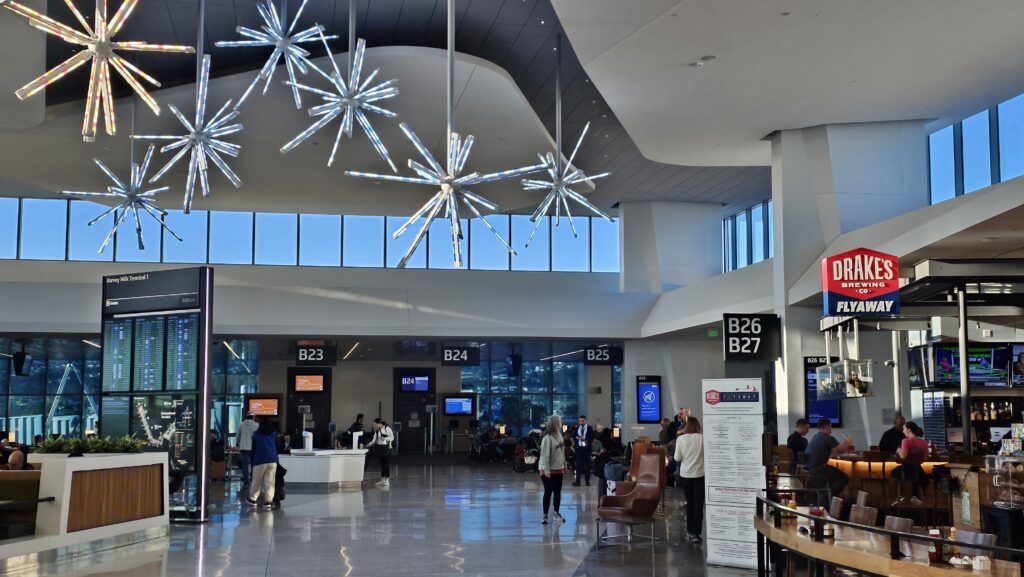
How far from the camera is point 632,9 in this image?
1132 cm

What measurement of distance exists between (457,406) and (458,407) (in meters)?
0.06

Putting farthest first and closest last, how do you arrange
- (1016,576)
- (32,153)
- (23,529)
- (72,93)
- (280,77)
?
(32,153) → (72,93) → (280,77) → (23,529) → (1016,576)

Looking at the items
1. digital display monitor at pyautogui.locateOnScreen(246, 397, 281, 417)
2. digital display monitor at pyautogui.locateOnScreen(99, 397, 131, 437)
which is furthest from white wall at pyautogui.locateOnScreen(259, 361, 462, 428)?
digital display monitor at pyautogui.locateOnScreen(99, 397, 131, 437)

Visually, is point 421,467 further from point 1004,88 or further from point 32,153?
point 1004,88

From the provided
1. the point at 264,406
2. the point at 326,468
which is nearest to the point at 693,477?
the point at 326,468

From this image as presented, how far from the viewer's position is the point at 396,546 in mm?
10922

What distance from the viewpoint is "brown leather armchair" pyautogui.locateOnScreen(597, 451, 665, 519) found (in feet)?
35.2

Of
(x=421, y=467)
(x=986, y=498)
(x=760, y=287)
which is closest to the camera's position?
(x=986, y=498)

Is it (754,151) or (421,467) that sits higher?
(754,151)

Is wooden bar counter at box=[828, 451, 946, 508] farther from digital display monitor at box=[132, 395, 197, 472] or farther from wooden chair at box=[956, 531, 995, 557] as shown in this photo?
digital display monitor at box=[132, 395, 197, 472]

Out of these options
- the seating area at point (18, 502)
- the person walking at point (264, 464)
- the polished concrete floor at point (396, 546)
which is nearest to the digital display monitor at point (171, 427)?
the polished concrete floor at point (396, 546)

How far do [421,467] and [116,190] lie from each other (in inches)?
494

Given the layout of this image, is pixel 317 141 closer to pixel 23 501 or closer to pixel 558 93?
pixel 558 93

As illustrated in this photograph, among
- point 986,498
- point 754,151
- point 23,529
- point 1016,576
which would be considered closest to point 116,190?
point 23,529
